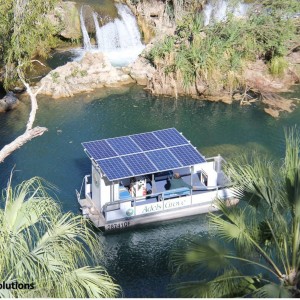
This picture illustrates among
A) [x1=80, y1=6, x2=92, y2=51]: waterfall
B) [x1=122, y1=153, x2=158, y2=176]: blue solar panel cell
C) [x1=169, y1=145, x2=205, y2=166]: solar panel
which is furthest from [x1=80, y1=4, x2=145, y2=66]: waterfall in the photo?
[x1=122, y1=153, x2=158, y2=176]: blue solar panel cell

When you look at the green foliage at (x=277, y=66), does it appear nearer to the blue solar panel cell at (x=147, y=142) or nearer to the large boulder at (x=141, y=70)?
the large boulder at (x=141, y=70)

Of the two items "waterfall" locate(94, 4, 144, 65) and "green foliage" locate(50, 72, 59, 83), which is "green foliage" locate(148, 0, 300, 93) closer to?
"waterfall" locate(94, 4, 144, 65)

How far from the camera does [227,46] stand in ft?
136

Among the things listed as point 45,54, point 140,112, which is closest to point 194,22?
point 140,112

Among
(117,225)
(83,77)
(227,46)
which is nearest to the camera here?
(117,225)

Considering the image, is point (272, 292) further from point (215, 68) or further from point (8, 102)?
point (215, 68)

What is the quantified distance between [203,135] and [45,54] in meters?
15.4

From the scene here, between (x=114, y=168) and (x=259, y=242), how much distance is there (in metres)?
12.1

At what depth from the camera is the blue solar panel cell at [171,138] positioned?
94.5 feet

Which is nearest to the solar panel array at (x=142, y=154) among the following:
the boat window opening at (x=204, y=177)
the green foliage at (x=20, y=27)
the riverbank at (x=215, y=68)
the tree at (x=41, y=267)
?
the boat window opening at (x=204, y=177)

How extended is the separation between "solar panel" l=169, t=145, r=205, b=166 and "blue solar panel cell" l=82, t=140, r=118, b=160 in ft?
8.53

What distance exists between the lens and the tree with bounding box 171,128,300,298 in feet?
45.6

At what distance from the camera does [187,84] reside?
134ft

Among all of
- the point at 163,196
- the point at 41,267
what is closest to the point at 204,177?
the point at 163,196
